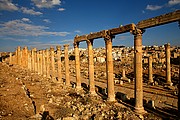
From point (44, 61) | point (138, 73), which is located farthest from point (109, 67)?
point (44, 61)

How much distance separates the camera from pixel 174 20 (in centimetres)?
912

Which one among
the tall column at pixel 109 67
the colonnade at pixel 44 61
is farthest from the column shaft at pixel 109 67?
the colonnade at pixel 44 61

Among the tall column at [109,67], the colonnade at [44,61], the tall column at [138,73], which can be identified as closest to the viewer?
the tall column at [138,73]

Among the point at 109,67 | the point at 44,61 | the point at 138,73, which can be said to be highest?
the point at 44,61

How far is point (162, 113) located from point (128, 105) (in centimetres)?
221

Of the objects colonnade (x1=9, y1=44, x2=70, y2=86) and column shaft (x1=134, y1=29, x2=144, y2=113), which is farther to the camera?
colonnade (x1=9, y1=44, x2=70, y2=86)

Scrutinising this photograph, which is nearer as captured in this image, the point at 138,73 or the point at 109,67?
the point at 138,73

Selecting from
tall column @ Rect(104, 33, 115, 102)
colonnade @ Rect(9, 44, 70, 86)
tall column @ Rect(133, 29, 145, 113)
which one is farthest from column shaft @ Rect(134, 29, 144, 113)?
colonnade @ Rect(9, 44, 70, 86)

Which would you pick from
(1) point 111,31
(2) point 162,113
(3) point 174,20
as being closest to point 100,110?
(2) point 162,113

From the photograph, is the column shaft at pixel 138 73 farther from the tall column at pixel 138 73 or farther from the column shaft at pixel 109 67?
the column shaft at pixel 109 67

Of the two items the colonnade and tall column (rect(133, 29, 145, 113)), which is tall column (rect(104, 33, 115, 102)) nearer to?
tall column (rect(133, 29, 145, 113))

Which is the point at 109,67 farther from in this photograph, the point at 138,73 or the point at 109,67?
the point at 138,73

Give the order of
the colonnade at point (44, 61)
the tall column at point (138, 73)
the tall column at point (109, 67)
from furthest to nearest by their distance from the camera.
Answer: the colonnade at point (44, 61)
the tall column at point (109, 67)
the tall column at point (138, 73)

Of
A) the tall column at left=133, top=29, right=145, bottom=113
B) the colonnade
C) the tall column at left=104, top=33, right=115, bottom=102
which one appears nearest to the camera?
the tall column at left=133, top=29, right=145, bottom=113
